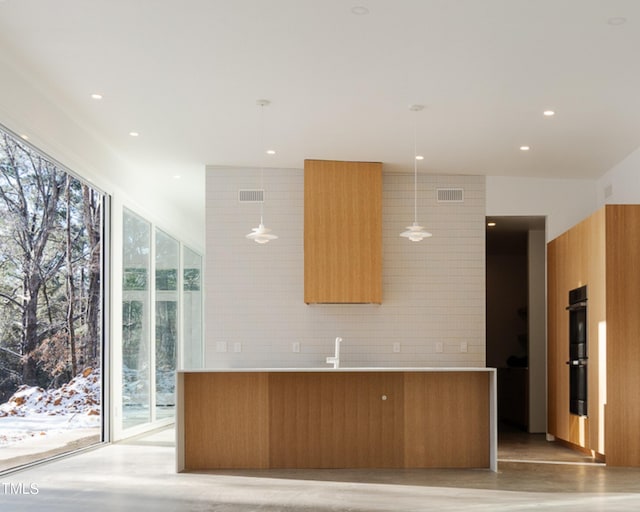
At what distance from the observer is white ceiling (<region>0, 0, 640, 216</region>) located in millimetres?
4875

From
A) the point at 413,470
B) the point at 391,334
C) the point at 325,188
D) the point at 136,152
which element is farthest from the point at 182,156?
the point at 413,470

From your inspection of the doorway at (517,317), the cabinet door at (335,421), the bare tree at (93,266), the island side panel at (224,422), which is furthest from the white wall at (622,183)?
the bare tree at (93,266)

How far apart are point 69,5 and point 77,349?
13.2 ft

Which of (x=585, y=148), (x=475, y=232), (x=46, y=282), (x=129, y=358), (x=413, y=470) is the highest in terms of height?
(x=585, y=148)

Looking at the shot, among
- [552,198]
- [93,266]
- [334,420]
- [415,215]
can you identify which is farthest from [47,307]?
[552,198]

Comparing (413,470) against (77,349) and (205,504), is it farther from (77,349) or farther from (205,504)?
(77,349)

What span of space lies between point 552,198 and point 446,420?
3639 mm

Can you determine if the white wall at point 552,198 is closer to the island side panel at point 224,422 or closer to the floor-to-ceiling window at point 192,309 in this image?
the island side panel at point 224,422

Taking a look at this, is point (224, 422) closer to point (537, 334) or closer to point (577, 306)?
point (577, 306)

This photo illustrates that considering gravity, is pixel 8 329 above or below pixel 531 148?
below

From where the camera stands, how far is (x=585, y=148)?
800cm

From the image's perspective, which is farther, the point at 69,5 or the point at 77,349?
the point at 77,349

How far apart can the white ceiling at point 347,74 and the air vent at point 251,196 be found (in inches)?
19.2

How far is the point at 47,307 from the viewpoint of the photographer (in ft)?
23.4
